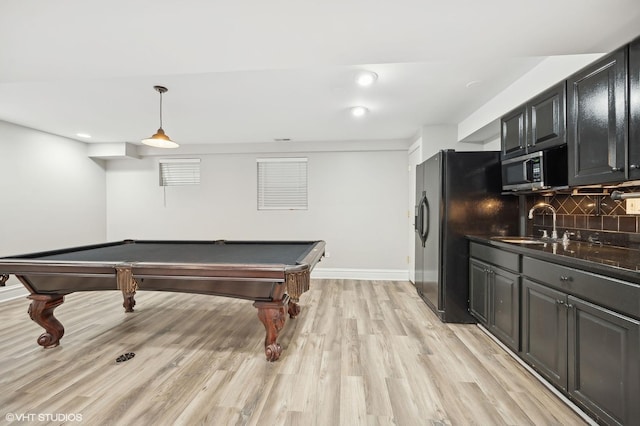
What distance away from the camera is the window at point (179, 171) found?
16.3 ft

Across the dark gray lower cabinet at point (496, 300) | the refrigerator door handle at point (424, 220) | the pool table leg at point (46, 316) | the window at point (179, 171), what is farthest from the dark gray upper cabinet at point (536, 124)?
the window at point (179, 171)

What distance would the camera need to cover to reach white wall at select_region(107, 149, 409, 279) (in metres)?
4.68

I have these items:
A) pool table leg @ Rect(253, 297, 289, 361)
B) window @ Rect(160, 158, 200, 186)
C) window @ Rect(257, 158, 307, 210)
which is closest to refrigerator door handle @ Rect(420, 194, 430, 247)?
pool table leg @ Rect(253, 297, 289, 361)

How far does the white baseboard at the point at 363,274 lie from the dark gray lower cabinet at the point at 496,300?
1.90 meters

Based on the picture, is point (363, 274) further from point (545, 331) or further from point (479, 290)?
point (545, 331)

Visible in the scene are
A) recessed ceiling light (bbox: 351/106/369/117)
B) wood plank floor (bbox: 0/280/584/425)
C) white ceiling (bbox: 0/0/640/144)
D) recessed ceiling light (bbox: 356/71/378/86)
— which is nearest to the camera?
white ceiling (bbox: 0/0/640/144)

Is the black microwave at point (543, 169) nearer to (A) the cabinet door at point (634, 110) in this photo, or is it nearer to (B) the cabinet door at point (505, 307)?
(A) the cabinet door at point (634, 110)

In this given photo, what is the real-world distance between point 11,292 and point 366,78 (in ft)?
17.3

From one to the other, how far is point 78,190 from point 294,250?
4.33 metres

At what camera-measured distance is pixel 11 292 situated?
3.59m

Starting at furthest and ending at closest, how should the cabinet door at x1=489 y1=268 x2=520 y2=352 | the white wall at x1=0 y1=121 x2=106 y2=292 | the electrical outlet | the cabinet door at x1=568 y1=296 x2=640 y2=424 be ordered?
1. the white wall at x1=0 y1=121 x2=106 y2=292
2. the cabinet door at x1=489 y1=268 x2=520 y2=352
3. the electrical outlet
4. the cabinet door at x1=568 y1=296 x2=640 y2=424

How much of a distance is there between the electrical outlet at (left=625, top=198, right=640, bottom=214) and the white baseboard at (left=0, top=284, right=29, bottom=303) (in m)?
6.59

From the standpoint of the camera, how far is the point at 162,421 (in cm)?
148

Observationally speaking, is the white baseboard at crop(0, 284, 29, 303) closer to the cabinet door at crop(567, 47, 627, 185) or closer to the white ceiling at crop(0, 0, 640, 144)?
the white ceiling at crop(0, 0, 640, 144)
